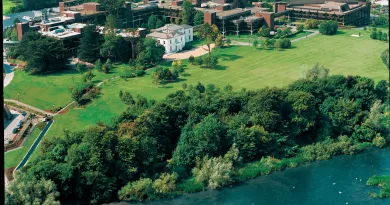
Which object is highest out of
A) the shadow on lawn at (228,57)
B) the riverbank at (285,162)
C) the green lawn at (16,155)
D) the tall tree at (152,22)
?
the tall tree at (152,22)

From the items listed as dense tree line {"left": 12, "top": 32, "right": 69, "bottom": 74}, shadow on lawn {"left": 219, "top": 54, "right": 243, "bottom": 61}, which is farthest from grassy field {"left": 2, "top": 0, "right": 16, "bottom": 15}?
shadow on lawn {"left": 219, "top": 54, "right": 243, "bottom": 61}

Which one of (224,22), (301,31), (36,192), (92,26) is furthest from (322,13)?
(36,192)

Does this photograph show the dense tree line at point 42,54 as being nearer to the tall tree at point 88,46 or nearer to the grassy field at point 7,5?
the tall tree at point 88,46

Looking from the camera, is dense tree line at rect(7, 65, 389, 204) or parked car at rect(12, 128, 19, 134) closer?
dense tree line at rect(7, 65, 389, 204)

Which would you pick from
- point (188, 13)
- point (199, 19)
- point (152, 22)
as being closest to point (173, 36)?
point (199, 19)

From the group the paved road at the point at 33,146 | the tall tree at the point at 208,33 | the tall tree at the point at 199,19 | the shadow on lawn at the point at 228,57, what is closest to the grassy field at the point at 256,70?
the shadow on lawn at the point at 228,57

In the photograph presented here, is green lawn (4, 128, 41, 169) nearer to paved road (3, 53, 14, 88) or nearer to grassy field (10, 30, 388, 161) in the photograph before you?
grassy field (10, 30, 388, 161)

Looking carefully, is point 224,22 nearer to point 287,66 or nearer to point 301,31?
point 301,31
